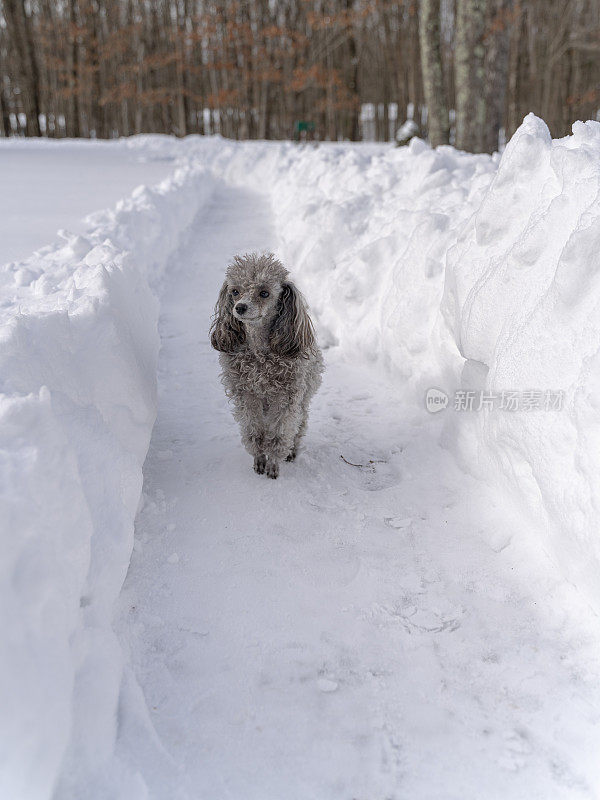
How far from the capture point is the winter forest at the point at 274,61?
2411cm

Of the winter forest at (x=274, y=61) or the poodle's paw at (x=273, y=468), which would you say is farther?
the winter forest at (x=274, y=61)

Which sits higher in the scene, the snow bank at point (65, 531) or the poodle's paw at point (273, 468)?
the snow bank at point (65, 531)

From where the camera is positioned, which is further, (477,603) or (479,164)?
(479,164)

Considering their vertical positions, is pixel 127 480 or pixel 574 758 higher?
pixel 127 480

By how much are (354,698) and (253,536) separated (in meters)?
1.17

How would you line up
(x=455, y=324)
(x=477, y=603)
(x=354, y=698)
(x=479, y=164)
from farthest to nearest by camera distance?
(x=479, y=164)
(x=455, y=324)
(x=477, y=603)
(x=354, y=698)

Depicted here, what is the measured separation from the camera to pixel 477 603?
2.97m

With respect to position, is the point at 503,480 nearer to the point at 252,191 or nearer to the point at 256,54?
the point at 252,191

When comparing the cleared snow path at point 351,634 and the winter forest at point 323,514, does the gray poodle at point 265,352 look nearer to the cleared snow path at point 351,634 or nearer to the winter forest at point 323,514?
the winter forest at point 323,514

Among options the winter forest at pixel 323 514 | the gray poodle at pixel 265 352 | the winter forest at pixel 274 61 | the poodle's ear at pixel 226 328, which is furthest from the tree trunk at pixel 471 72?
the poodle's ear at pixel 226 328

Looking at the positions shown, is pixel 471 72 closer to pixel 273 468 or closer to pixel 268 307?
pixel 268 307

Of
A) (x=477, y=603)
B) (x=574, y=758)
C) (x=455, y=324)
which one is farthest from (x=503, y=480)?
(x=574, y=758)

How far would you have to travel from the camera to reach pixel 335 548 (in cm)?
337

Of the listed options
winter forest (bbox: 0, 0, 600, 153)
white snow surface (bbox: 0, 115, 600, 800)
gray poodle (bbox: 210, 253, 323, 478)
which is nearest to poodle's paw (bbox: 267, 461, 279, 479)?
gray poodle (bbox: 210, 253, 323, 478)
